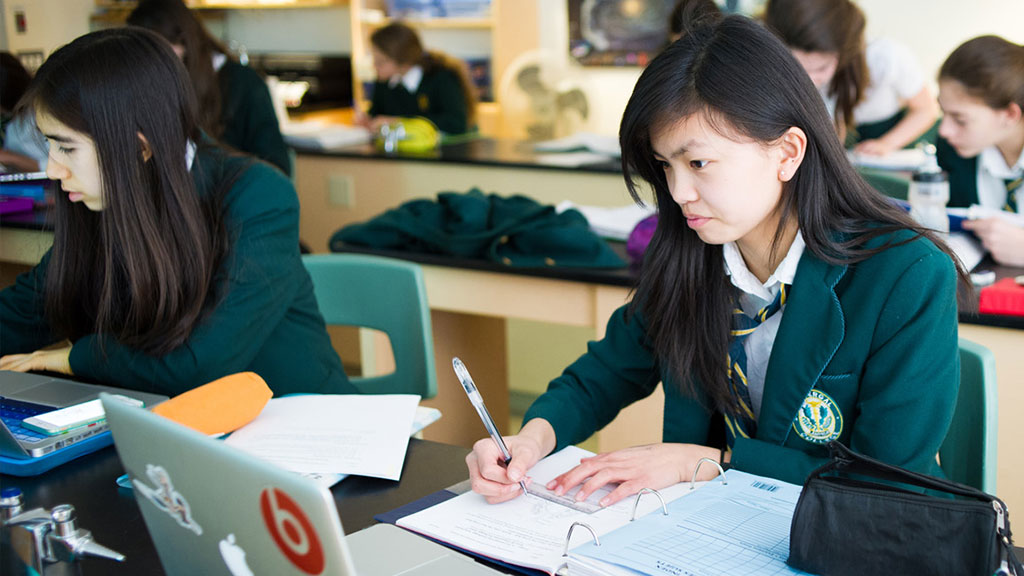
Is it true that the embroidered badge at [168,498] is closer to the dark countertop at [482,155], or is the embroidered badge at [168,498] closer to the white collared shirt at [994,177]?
the white collared shirt at [994,177]

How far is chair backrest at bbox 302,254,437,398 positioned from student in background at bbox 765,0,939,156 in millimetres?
1223

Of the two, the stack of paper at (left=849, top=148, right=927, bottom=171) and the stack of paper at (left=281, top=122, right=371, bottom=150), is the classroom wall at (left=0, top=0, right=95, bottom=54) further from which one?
the stack of paper at (left=281, top=122, right=371, bottom=150)

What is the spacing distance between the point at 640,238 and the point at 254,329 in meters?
0.98

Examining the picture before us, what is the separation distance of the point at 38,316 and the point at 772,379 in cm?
112

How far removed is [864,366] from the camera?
1.15 metres

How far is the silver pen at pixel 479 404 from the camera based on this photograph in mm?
1010

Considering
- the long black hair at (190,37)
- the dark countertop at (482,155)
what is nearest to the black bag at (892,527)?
the long black hair at (190,37)

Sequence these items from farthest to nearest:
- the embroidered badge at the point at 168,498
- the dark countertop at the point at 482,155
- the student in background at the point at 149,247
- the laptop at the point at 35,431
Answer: the dark countertop at the point at 482,155
the student in background at the point at 149,247
the laptop at the point at 35,431
the embroidered badge at the point at 168,498

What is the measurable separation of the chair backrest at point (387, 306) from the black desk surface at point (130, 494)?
0.58 metres

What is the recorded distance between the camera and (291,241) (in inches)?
62.4

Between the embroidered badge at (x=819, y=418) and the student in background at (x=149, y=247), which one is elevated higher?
the student in background at (x=149, y=247)

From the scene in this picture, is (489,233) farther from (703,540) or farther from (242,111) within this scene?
(703,540)

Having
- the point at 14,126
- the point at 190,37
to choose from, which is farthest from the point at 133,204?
the point at 190,37

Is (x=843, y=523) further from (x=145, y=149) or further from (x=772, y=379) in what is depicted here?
(x=145, y=149)
